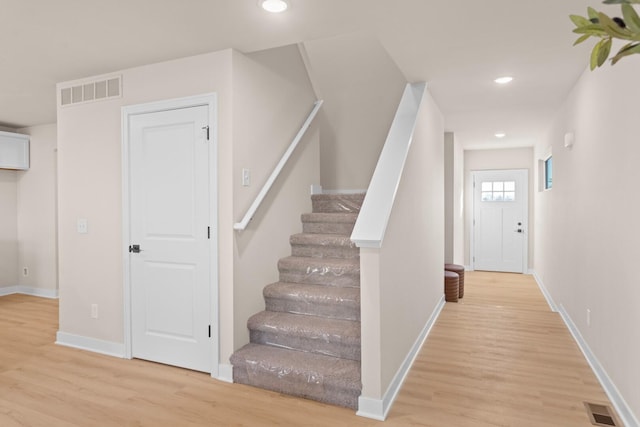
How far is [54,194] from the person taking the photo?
5676mm

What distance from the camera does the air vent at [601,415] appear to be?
2334mm

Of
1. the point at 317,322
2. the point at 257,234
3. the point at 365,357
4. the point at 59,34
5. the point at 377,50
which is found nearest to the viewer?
the point at 365,357

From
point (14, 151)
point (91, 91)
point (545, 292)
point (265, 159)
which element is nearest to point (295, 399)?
point (265, 159)

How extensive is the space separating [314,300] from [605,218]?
2.11 m

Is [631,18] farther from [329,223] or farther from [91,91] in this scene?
[91,91]

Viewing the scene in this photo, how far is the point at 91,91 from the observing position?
3.51 m

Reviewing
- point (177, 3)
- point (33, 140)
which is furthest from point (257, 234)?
point (33, 140)

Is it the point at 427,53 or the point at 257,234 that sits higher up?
the point at 427,53

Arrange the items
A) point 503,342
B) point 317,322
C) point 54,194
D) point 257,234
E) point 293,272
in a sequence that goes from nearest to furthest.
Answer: point 317,322
point 257,234
point 293,272
point 503,342
point 54,194

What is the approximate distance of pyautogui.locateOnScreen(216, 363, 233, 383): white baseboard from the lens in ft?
9.49

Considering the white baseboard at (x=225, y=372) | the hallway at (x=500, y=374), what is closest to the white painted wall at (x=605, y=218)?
the hallway at (x=500, y=374)

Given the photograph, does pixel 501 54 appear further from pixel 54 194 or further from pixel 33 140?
pixel 33 140

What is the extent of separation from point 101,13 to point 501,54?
2.71m

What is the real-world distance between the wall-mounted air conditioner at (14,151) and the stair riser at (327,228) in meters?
4.51
